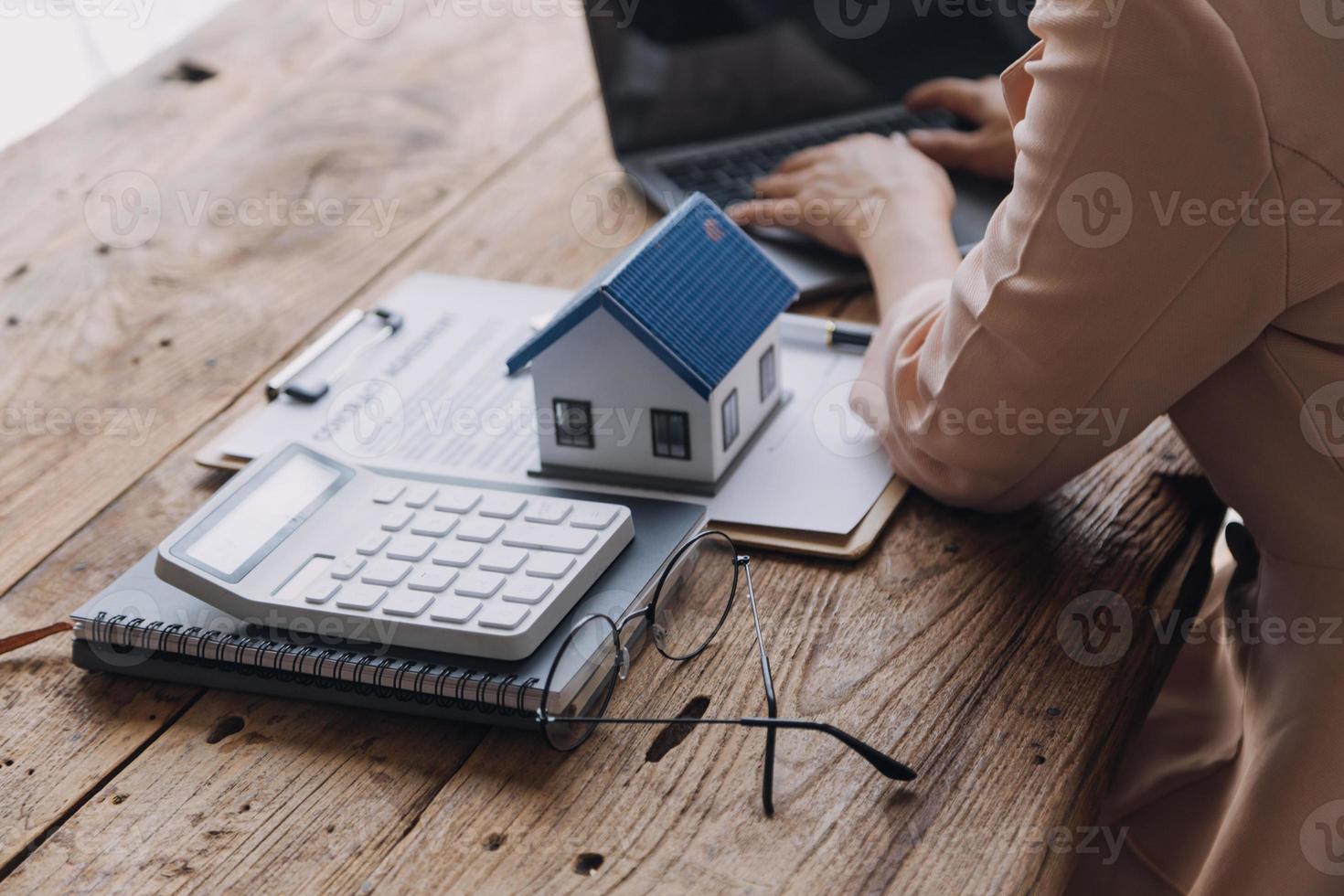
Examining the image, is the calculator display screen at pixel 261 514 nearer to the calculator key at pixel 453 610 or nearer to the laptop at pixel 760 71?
the calculator key at pixel 453 610

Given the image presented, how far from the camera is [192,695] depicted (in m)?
0.73

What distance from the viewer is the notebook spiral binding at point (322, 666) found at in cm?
67

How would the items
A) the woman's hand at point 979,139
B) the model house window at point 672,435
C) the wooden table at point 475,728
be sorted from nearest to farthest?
the wooden table at point 475,728 < the model house window at point 672,435 < the woman's hand at point 979,139

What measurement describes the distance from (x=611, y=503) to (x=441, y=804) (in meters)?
0.21

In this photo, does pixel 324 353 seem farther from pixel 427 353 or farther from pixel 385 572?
pixel 385 572

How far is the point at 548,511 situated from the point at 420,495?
3.4 inches

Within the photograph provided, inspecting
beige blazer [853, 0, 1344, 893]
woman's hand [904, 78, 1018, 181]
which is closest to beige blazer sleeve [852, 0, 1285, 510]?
beige blazer [853, 0, 1344, 893]

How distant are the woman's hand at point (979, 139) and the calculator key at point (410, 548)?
67cm

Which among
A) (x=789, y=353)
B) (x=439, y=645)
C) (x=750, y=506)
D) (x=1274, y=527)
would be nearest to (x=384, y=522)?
(x=439, y=645)

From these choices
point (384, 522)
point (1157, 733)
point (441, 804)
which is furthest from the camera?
point (1157, 733)

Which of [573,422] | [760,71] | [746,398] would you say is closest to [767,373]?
[746,398]

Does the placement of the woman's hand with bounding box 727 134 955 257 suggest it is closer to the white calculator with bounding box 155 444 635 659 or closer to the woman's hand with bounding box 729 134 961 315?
the woman's hand with bounding box 729 134 961 315

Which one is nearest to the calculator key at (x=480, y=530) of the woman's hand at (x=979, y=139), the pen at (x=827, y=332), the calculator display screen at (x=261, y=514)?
the calculator display screen at (x=261, y=514)

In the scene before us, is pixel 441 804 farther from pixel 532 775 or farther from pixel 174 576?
pixel 174 576
